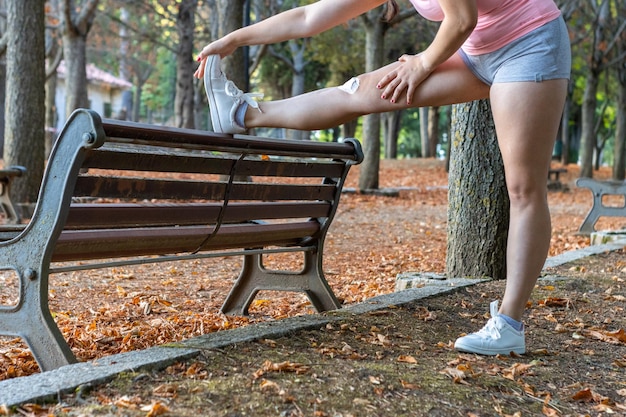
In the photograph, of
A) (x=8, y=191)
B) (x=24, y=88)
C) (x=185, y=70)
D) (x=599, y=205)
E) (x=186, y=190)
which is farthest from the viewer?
(x=185, y=70)

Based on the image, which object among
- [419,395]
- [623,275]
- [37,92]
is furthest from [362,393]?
[37,92]

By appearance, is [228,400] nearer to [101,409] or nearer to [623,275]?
[101,409]

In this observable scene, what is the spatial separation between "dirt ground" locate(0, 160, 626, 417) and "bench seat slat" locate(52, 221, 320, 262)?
1.92 ft

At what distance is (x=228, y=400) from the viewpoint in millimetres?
2682

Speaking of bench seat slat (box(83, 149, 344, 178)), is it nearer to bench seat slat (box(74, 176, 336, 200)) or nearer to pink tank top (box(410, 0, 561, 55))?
bench seat slat (box(74, 176, 336, 200))

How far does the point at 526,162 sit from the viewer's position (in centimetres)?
354

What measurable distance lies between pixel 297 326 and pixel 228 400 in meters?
1.14

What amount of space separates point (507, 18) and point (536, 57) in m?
0.20

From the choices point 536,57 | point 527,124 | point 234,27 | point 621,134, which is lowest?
point 527,124

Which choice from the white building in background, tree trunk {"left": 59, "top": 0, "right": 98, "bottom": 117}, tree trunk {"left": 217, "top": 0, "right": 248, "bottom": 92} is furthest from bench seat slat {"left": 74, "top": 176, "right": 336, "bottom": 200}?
the white building in background

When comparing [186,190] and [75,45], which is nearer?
[186,190]

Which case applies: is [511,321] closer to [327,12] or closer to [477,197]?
[327,12]

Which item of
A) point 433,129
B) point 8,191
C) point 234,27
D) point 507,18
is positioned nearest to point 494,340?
point 507,18

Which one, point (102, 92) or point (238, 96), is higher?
point (102, 92)
